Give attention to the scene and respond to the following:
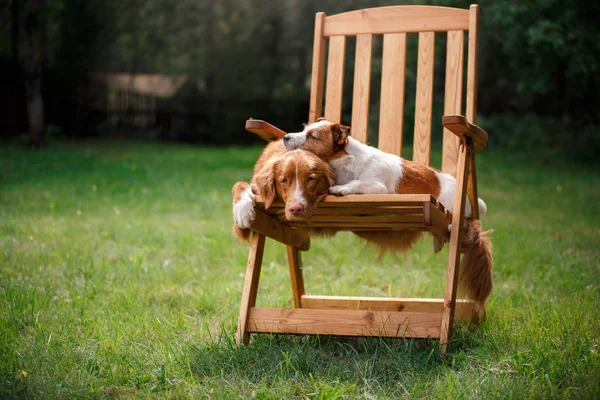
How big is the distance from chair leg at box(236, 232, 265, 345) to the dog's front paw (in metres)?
0.55

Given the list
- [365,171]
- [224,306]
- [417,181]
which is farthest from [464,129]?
[224,306]

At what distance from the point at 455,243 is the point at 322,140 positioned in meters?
0.72

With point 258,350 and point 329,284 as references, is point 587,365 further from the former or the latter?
point 329,284

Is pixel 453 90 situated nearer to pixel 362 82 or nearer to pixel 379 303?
pixel 362 82

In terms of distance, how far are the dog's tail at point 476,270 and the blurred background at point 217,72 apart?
895cm

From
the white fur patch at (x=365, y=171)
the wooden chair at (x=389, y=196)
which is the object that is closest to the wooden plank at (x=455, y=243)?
the wooden chair at (x=389, y=196)

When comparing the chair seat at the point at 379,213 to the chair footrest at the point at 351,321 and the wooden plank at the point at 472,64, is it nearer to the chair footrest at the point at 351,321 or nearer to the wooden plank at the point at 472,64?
the chair footrest at the point at 351,321

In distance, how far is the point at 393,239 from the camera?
10.1 ft

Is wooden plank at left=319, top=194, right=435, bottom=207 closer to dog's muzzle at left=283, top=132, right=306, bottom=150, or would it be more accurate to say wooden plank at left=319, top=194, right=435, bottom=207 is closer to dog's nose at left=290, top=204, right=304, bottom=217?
dog's nose at left=290, top=204, right=304, bottom=217

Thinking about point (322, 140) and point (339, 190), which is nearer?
point (339, 190)

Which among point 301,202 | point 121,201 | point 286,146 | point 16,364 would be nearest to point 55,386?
point 16,364

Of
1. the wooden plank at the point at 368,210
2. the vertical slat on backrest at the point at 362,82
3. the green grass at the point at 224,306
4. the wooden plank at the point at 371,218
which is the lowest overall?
the green grass at the point at 224,306

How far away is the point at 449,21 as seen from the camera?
340 centimetres

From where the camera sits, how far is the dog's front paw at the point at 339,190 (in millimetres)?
2598
